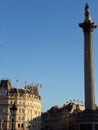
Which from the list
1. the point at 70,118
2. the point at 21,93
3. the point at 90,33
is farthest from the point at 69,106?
the point at 90,33

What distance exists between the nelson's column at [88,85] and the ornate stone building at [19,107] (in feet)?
278

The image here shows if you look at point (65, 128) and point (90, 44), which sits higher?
point (90, 44)

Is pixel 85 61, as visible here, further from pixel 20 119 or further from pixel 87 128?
pixel 20 119

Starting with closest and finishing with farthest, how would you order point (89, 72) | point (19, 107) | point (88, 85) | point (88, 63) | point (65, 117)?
1. point (88, 85)
2. point (89, 72)
3. point (88, 63)
4. point (19, 107)
5. point (65, 117)

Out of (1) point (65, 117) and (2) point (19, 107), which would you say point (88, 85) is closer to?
(2) point (19, 107)

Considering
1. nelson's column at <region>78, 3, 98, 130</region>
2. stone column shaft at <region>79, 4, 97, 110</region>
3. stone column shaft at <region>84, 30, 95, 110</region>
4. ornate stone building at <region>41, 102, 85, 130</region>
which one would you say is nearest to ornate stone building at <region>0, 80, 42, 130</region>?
ornate stone building at <region>41, 102, 85, 130</region>

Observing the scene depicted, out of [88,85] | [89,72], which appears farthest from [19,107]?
[88,85]

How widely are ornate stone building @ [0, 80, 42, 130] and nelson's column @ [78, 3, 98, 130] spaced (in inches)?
3331

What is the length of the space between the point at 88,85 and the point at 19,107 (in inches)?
3582

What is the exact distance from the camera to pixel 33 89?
192500 millimetres

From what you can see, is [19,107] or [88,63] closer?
[88,63]

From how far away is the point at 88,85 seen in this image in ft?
282

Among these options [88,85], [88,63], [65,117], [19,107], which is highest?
[88,63]

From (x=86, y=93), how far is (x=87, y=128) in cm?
776
